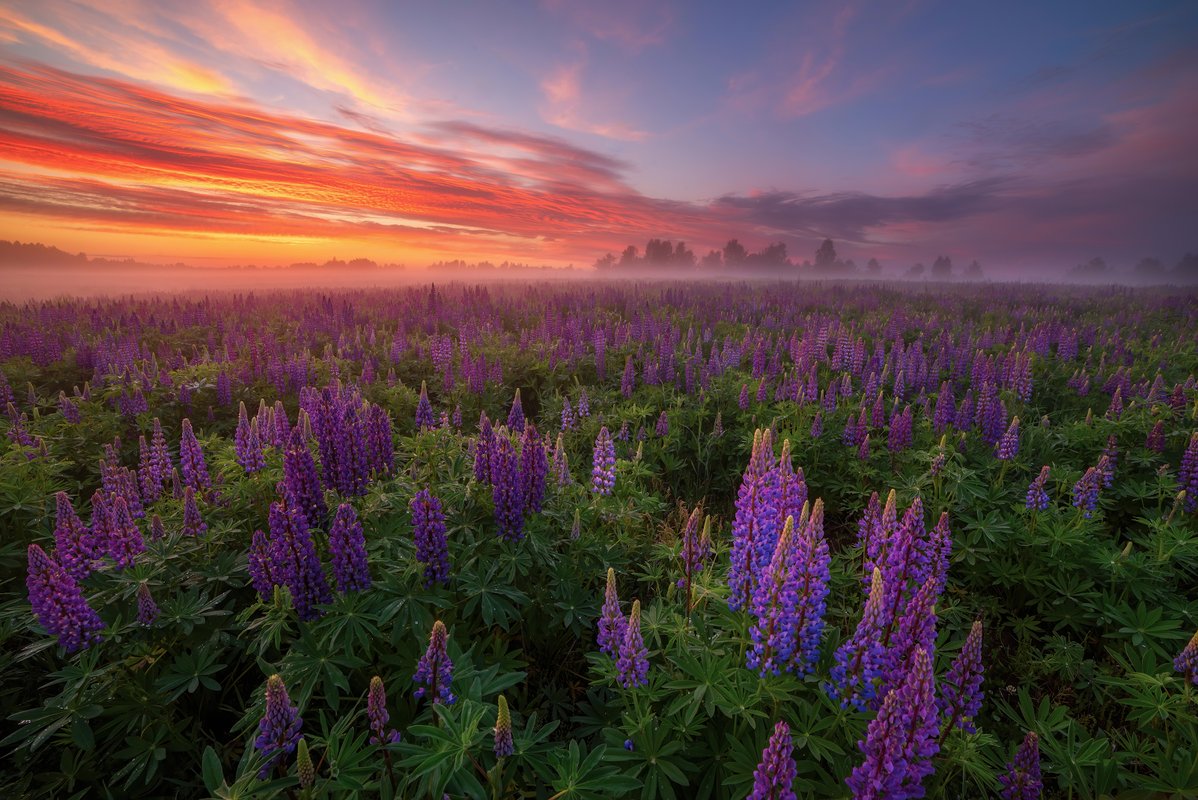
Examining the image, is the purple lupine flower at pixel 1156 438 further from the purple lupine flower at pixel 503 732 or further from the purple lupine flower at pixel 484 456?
the purple lupine flower at pixel 503 732

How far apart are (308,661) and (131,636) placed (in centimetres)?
138

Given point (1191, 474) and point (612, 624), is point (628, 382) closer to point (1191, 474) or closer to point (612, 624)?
point (612, 624)

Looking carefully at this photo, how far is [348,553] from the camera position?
2.87m

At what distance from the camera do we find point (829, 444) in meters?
6.96

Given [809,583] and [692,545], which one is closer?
[809,583]

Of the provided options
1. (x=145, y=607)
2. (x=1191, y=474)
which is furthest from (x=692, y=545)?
(x=1191, y=474)

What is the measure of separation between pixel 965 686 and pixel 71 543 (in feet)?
16.8

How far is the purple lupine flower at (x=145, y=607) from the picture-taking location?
2.91m

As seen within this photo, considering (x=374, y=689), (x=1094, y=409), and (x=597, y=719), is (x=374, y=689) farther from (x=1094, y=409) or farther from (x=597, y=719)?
(x=1094, y=409)

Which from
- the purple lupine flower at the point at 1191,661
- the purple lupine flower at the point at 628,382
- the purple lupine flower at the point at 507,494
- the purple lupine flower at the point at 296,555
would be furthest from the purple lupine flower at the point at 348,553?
the purple lupine flower at the point at 628,382

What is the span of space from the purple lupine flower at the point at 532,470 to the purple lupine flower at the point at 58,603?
256cm

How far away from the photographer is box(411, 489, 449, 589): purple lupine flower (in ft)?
9.96

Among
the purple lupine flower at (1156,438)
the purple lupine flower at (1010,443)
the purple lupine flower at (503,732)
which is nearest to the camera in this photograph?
the purple lupine flower at (503,732)

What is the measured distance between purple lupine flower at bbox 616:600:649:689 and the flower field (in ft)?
0.06
